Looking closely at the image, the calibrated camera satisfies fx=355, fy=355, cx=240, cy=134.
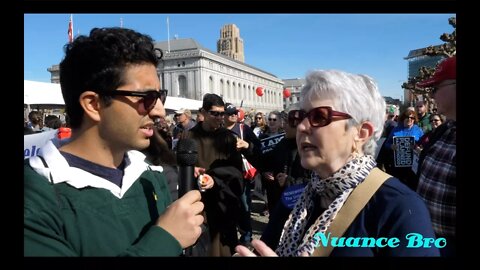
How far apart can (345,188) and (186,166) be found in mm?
892

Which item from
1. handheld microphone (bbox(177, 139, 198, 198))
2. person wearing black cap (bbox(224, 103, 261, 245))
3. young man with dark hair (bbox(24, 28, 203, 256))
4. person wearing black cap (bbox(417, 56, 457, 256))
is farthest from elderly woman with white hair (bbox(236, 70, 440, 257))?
person wearing black cap (bbox(224, 103, 261, 245))

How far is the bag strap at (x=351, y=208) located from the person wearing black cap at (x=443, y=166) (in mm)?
1047

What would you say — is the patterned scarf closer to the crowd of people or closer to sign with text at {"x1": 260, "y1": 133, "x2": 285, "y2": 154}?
the crowd of people

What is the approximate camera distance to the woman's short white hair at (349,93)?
5.81ft

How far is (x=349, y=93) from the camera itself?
1.78 metres

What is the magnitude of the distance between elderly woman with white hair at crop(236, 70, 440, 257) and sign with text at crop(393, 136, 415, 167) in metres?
3.75

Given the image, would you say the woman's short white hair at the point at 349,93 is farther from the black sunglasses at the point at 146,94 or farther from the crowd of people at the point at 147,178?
the black sunglasses at the point at 146,94

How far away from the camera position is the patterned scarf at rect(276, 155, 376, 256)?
1.65 meters
